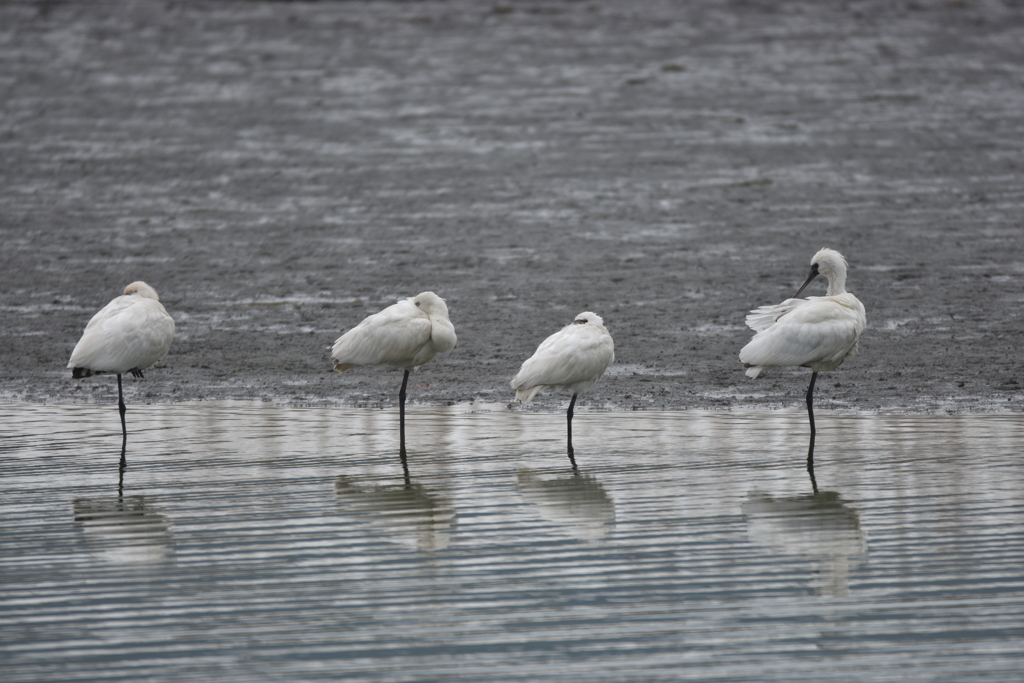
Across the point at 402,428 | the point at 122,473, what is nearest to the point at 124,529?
the point at 122,473

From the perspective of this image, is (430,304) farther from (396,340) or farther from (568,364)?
(568,364)

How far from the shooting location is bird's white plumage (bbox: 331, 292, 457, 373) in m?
9.92

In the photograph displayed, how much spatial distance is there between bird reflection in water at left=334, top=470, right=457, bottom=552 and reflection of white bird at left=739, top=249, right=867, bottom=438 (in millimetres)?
2957

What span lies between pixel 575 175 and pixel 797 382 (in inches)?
346

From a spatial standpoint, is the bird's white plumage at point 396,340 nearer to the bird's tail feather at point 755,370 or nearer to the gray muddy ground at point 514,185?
the gray muddy ground at point 514,185

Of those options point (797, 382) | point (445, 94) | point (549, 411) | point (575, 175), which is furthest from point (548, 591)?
point (445, 94)

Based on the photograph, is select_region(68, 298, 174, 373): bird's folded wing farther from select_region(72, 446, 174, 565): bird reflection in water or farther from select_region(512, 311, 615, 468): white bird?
select_region(512, 311, 615, 468): white bird

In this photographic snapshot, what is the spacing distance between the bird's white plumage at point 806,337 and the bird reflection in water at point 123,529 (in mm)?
4447

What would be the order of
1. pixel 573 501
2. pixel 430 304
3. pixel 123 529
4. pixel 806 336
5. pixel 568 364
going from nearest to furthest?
pixel 123 529 → pixel 573 501 → pixel 568 364 → pixel 806 336 → pixel 430 304

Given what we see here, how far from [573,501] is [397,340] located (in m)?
2.82

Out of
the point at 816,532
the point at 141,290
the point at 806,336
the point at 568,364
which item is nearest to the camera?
the point at 816,532

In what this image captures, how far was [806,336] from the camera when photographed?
31.2 feet

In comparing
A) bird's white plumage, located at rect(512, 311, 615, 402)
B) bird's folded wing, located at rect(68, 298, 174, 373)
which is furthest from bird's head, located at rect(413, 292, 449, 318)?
bird's folded wing, located at rect(68, 298, 174, 373)

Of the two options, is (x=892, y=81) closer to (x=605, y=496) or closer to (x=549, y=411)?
(x=549, y=411)
